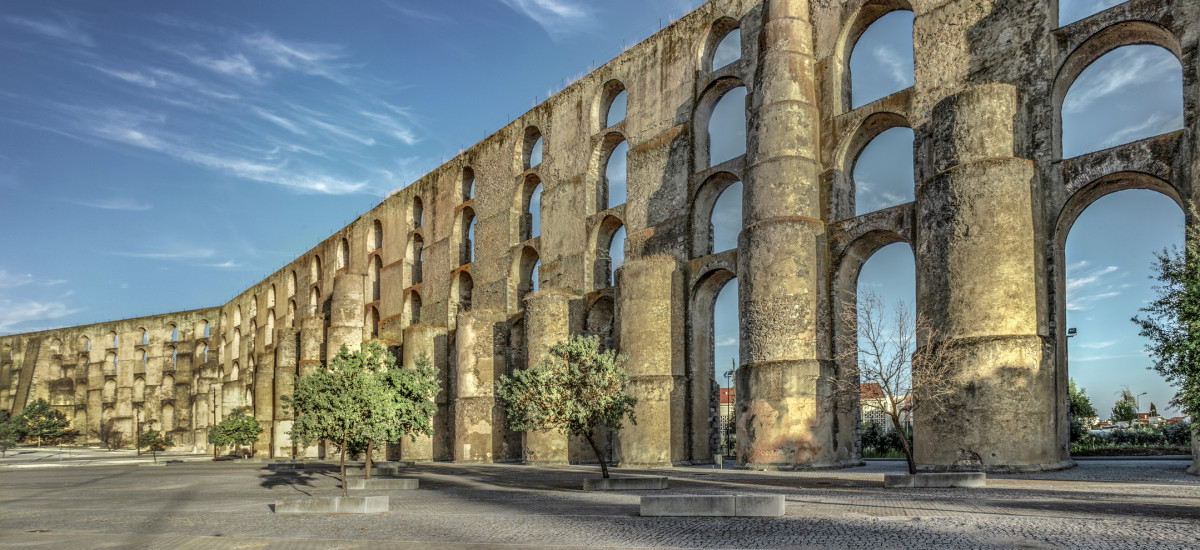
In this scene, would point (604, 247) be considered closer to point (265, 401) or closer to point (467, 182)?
point (467, 182)

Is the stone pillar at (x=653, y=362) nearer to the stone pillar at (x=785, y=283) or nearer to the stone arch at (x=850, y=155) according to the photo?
the stone pillar at (x=785, y=283)

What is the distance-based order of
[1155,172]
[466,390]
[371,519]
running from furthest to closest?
[466,390]
[1155,172]
[371,519]

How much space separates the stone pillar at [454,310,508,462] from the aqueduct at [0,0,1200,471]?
0.07m

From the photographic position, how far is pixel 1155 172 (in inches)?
671

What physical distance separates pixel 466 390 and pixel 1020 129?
19888 millimetres

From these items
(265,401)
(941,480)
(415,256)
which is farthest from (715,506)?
(265,401)

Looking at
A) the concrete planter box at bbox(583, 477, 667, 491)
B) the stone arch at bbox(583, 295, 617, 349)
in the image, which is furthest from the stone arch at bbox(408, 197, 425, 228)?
the concrete planter box at bbox(583, 477, 667, 491)

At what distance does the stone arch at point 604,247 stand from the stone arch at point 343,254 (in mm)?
25171

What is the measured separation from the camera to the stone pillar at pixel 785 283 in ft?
69.2

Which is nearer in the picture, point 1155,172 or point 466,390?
point 1155,172

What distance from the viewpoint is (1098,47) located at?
61.2 ft

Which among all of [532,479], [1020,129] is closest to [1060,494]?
[1020,129]

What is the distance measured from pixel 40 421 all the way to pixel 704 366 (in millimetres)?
58251

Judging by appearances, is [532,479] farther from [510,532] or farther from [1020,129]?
[1020,129]
